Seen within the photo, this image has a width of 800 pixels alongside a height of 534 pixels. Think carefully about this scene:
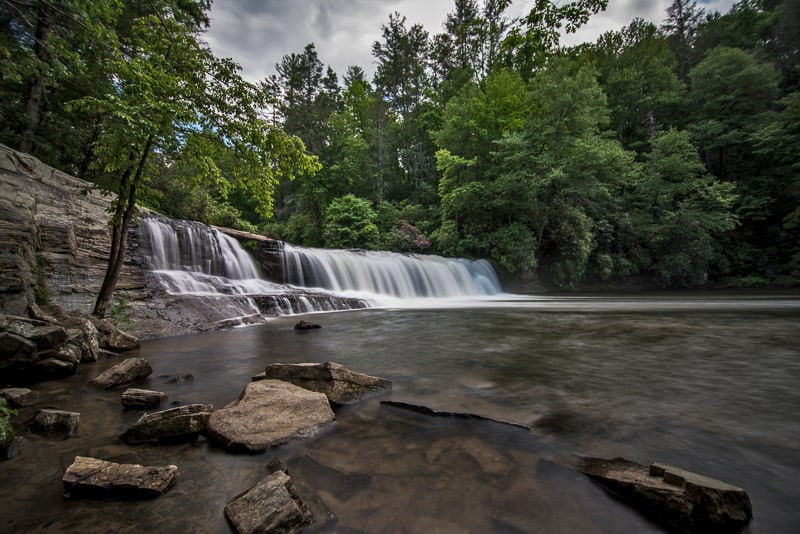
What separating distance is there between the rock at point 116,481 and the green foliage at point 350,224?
19829 millimetres

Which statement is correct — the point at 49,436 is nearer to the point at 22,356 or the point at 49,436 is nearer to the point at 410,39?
the point at 22,356

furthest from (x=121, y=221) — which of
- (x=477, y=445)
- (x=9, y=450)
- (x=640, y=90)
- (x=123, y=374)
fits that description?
(x=640, y=90)

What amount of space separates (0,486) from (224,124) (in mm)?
5252

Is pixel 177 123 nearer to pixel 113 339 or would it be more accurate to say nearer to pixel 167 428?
pixel 113 339

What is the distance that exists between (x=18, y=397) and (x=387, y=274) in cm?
1273

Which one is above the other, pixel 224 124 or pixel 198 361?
pixel 224 124

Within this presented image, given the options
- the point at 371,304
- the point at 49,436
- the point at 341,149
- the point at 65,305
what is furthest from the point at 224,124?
the point at 341,149

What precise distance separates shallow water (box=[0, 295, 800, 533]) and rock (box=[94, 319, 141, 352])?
1.04 metres

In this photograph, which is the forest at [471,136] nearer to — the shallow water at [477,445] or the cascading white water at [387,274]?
the cascading white water at [387,274]

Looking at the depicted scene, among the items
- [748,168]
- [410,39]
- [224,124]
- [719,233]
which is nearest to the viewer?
[224,124]

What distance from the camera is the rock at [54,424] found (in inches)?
82.5

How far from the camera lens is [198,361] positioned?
4160mm

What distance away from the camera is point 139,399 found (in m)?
2.56

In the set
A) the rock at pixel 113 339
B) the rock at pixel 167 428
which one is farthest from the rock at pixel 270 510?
the rock at pixel 113 339
